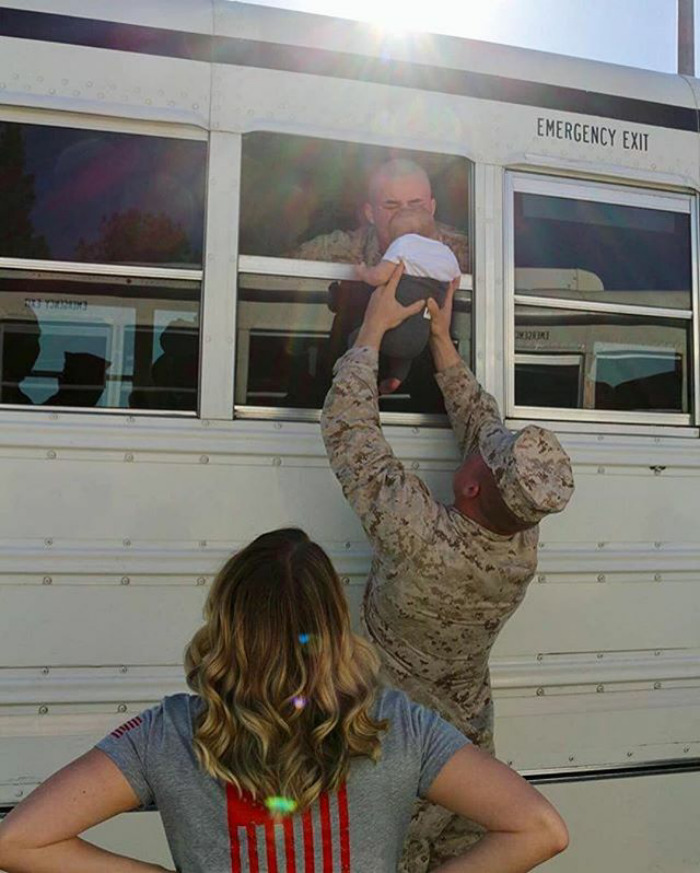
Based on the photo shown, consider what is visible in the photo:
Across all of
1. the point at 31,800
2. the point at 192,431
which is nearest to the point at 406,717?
the point at 31,800

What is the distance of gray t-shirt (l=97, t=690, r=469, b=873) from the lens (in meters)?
1.25

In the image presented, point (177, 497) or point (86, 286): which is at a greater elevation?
point (86, 286)

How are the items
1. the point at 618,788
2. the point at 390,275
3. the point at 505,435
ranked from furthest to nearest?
the point at 618,788 < the point at 390,275 < the point at 505,435

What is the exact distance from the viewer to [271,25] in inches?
104

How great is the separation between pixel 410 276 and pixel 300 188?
418 mm

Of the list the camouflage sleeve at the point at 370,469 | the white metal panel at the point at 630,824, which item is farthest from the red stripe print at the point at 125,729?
the white metal panel at the point at 630,824

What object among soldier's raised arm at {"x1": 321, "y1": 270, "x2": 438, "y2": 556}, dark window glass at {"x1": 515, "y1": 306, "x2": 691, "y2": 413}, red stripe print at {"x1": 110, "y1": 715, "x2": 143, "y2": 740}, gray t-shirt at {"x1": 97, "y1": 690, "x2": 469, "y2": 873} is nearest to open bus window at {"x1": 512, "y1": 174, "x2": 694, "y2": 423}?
dark window glass at {"x1": 515, "y1": 306, "x2": 691, "y2": 413}

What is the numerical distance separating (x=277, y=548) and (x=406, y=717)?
0.33 m

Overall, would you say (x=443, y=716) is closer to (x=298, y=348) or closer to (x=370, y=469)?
(x=370, y=469)

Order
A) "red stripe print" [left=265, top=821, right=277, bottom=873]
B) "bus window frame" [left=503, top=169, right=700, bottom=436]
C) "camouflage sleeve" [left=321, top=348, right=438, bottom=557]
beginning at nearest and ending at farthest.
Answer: "red stripe print" [left=265, top=821, right=277, bottom=873]
"camouflage sleeve" [left=321, top=348, right=438, bottom=557]
"bus window frame" [left=503, top=169, right=700, bottom=436]

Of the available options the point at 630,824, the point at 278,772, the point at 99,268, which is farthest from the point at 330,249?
the point at 630,824

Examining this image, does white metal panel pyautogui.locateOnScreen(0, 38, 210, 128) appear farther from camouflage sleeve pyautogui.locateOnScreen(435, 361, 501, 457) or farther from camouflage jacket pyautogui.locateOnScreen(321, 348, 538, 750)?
camouflage sleeve pyautogui.locateOnScreen(435, 361, 501, 457)

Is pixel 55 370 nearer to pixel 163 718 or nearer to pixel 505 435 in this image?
pixel 505 435

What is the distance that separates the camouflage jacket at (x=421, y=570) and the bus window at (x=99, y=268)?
19.9 inches
